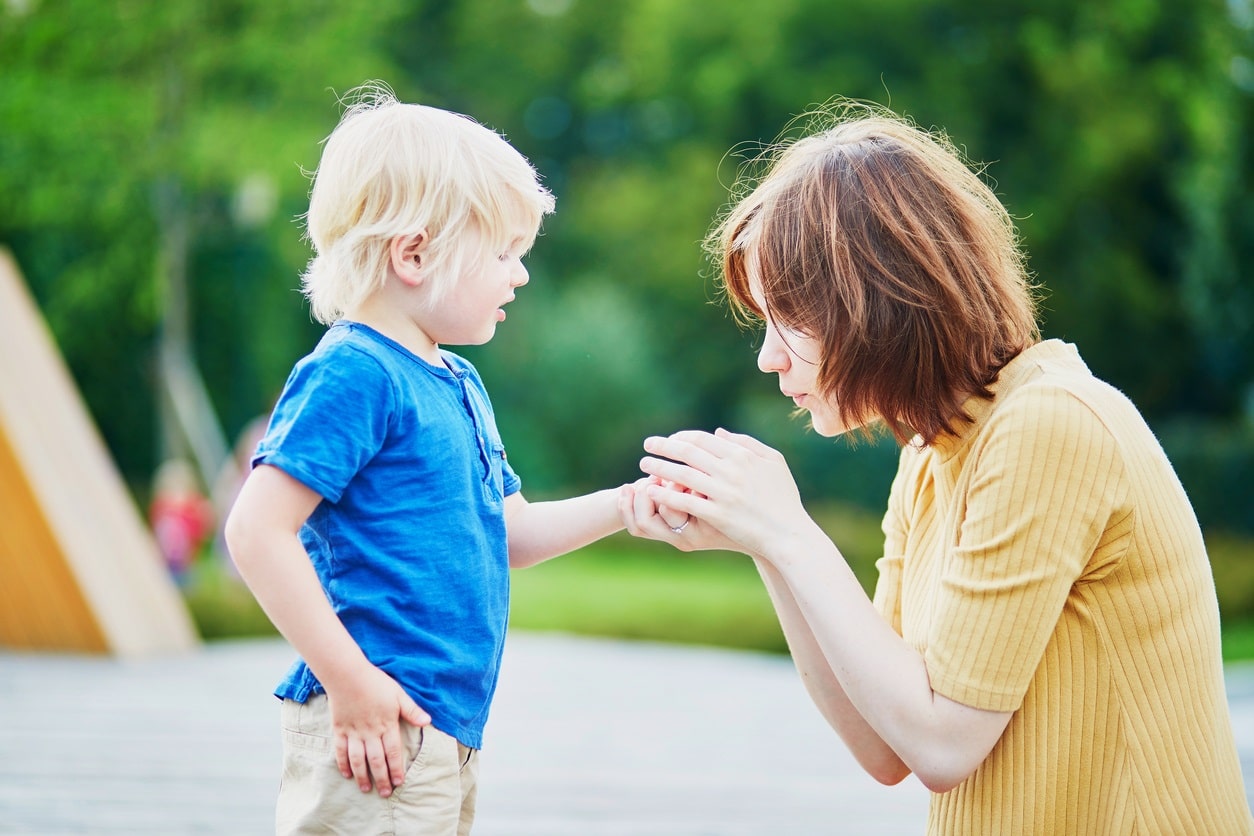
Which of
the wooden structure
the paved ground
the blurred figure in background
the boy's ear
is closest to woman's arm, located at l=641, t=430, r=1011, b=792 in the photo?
the boy's ear

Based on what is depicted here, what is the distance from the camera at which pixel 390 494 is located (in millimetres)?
1677

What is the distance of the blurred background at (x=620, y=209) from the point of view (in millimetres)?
11273

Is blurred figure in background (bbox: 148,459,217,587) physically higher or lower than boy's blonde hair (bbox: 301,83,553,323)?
lower

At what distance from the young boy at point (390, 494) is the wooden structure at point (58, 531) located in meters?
4.28

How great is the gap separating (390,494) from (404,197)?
41 centimetres

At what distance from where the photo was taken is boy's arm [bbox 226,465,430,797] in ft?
5.13

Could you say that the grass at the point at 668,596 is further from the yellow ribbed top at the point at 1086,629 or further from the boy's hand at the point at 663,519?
the yellow ribbed top at the point at 1086,629

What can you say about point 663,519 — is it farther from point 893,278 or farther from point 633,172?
point 633,172

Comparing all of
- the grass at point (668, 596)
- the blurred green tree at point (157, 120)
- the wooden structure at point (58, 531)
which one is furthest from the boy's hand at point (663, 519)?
the blurred green tree at point (157, 120)

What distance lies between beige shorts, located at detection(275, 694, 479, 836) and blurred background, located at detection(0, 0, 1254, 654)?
7159 mm

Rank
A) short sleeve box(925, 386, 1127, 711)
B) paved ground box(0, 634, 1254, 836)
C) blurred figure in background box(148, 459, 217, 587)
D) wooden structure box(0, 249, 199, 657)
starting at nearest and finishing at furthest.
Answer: short sleeve box(925, 386, 1127, 711)
paved ground box(0, 634, 1254, 836)
wooden structure box(0, 249, 199, 657)
blurred figure in background box(148, 459, 217, 587)

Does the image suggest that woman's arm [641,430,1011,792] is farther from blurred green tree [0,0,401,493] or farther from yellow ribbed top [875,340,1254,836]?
blurred green tree [0,0,401,493]

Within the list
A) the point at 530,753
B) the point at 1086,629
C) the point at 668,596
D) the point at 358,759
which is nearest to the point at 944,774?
the point at 1086,629

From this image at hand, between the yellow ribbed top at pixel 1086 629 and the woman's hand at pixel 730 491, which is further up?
the woman's hand at pixel 730 491
